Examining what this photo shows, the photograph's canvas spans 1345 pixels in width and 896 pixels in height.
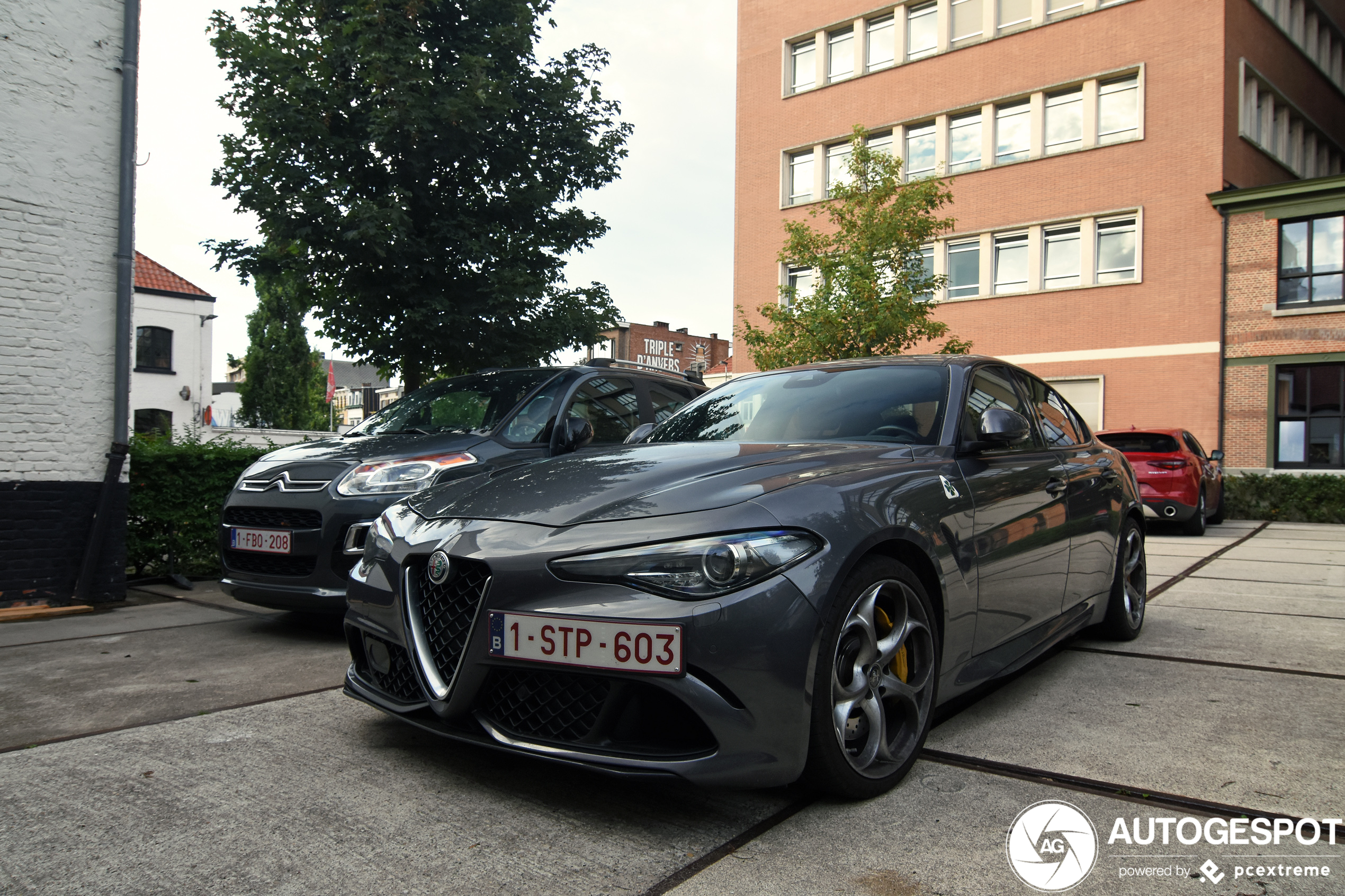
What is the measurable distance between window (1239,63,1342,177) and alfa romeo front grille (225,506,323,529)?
78.4ft

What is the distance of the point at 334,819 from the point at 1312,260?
910 inches

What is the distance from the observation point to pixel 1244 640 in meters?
5.03

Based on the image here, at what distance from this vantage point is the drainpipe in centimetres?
660

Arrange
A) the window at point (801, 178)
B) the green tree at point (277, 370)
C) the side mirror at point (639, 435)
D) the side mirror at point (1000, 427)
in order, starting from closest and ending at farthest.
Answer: the side mirror at point (1000, 427) < the side mirror at point (639, 435) < the window at point (801, 178) < the green tree at point (277, 370)

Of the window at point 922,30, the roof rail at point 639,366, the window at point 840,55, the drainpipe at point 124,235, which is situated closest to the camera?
the roof rail at point 639,366

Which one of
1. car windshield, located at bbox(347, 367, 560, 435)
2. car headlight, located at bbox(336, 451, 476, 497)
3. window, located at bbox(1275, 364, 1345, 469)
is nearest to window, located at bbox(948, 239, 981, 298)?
window, located at bbox(1275, 364, 1345, 469)

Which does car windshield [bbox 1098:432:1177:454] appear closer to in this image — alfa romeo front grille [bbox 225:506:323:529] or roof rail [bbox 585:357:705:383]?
roof rail [bbox 585:357:705:383]

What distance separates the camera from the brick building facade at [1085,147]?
21.2 m

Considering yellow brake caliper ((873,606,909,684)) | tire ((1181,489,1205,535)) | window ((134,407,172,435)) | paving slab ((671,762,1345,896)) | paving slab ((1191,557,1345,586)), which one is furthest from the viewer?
window ((134,407,172,435))

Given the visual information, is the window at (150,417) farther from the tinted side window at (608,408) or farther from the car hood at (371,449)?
the tinted side window at (608,408)

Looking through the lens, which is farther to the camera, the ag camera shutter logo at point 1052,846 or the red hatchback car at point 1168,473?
the red hatchback car at point 1168,473

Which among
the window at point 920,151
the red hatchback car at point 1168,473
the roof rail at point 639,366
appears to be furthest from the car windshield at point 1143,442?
the window at point 920,151

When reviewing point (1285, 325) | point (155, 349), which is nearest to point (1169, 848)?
point (1285, 325)

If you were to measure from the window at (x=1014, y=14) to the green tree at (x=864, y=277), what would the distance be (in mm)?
8828
